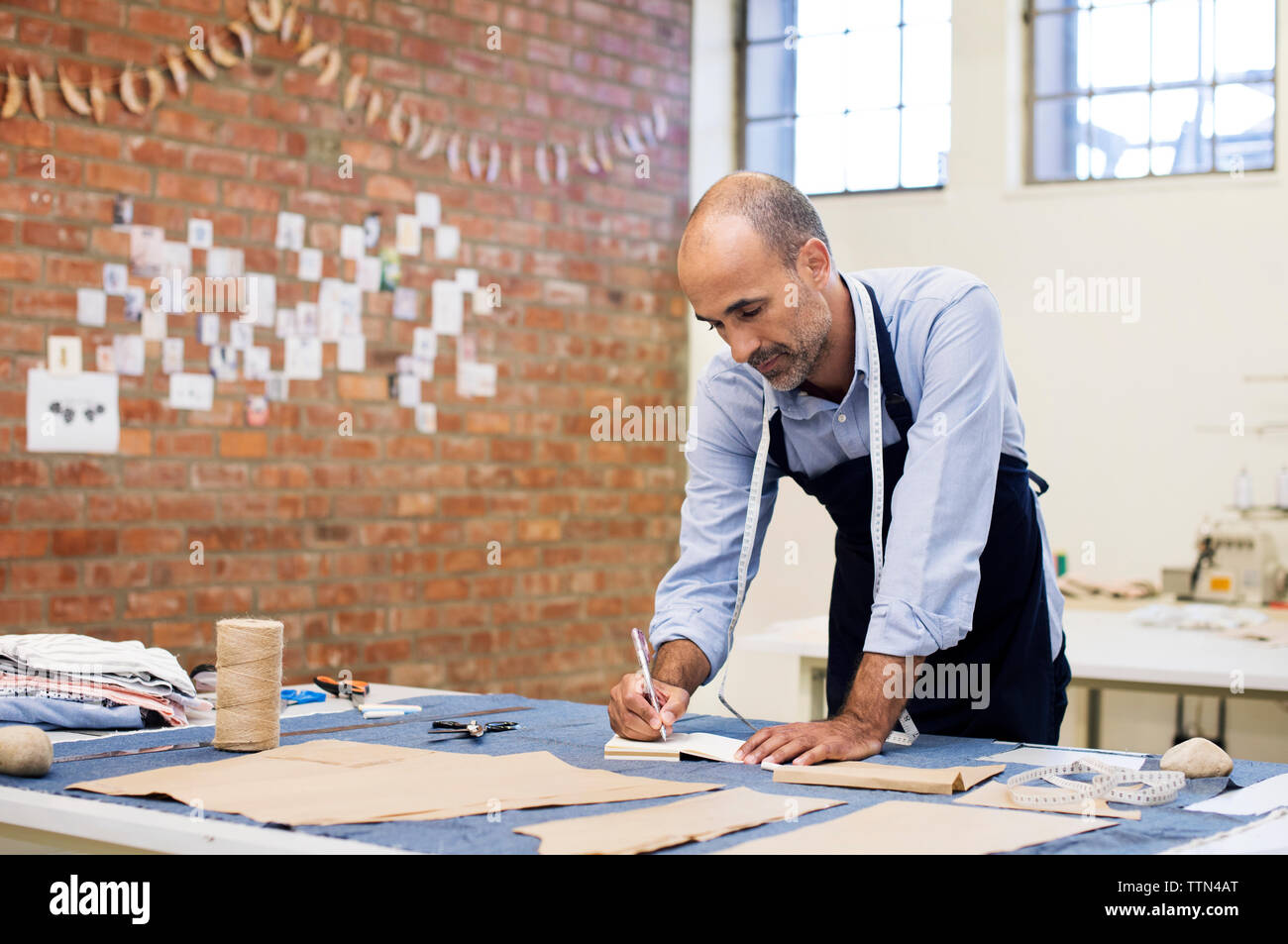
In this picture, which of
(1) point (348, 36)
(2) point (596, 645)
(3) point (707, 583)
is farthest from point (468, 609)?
(3) point (707, 583)

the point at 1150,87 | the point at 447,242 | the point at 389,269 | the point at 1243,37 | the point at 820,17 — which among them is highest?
the point at 820,17

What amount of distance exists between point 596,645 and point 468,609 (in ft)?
2.06

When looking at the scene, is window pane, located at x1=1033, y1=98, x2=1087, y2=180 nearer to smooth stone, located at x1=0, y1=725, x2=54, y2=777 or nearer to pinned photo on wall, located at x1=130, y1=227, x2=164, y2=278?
pinned photo on wall, located at x1=130, y1=227, x2=164, y2=278

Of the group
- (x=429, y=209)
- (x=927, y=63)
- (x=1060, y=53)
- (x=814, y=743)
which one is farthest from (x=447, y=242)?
(x=814, y=743)

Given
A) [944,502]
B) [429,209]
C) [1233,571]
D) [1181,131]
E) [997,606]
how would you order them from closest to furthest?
[944,502] → [997,606] → [1233,571] → [429,209] → [1181,131]

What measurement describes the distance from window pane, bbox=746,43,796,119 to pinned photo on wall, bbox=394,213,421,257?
191 centimetres

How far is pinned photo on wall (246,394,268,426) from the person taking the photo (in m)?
3.89

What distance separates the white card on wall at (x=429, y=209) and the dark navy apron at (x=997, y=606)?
260cm

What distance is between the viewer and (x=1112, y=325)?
16.2ft

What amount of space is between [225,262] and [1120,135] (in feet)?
10.9

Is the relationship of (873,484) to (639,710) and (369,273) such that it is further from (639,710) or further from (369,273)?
(369,273)

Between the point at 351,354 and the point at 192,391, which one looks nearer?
the point at 192,391

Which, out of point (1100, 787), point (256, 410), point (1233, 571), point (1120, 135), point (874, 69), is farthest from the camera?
point (874, 69)
